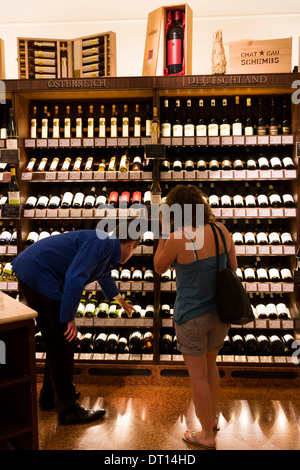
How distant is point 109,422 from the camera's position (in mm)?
3059

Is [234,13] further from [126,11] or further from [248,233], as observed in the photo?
[248,233]

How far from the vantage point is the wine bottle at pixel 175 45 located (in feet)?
12.1

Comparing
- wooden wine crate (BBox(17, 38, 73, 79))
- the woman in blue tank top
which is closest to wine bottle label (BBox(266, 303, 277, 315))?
the woman in blue tank top

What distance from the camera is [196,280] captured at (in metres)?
2.46

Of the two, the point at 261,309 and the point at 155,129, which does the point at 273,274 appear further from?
the point at 155,129

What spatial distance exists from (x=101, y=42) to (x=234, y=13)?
1.42m

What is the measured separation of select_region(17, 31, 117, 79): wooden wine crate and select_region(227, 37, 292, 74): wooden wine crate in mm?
1073

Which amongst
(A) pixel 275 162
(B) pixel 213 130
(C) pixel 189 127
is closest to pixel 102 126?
(C) pixel 189 127

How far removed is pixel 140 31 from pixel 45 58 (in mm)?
1102

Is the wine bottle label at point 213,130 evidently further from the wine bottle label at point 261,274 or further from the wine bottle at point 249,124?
the wine bottle label at point 261,274

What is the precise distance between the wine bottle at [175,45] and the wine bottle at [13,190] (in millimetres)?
1654

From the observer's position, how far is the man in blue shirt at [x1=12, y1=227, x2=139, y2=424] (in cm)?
258

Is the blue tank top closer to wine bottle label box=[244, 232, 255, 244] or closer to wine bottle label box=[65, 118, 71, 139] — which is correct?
wine bottle label box=[244, 232, 255, 244]
